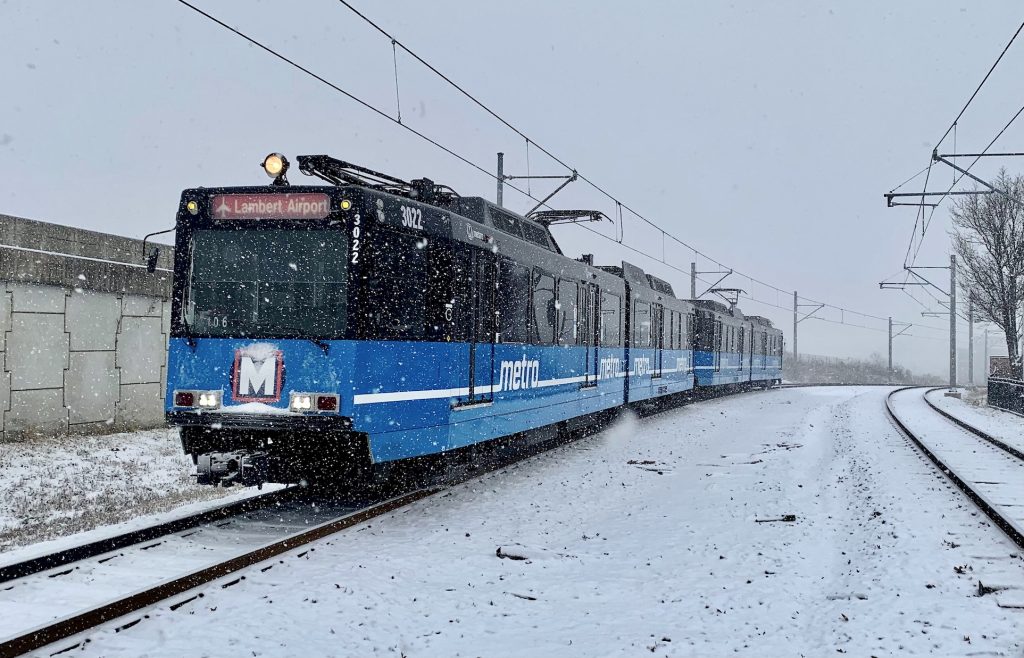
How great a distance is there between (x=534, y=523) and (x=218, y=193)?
14.0 feet

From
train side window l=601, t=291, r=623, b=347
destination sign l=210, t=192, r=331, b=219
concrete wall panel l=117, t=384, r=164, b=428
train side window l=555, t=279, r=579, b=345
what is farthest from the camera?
train side window l=601, t=291, r=623, b=347

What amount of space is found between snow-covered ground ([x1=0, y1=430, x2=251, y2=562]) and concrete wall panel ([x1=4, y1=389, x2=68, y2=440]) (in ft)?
0.77

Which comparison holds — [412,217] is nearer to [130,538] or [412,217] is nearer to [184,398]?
[184,398]

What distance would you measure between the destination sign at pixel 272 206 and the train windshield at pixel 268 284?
0.15 metres

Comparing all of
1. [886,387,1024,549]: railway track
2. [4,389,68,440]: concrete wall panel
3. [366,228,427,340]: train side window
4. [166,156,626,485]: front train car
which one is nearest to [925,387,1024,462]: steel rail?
[886,387,1024,549]: railway track

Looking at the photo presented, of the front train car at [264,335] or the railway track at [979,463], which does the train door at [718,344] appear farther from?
the front train car at [264,335]

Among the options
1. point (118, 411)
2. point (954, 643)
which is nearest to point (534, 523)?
point (954, 643)

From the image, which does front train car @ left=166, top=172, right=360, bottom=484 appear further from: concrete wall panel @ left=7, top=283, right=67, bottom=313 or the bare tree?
the bare tree

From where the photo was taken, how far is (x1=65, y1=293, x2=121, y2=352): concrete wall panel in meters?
13.1

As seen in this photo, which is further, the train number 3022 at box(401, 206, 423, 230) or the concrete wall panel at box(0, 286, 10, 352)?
the concrete wall panel at box(0, 286, 10, 352)

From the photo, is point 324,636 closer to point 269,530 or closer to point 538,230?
point 269,530

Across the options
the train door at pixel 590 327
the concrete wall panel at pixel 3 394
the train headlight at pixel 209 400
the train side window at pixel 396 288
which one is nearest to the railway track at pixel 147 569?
the train headlight at pixel 209 400

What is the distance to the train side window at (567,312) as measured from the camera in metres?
12.9

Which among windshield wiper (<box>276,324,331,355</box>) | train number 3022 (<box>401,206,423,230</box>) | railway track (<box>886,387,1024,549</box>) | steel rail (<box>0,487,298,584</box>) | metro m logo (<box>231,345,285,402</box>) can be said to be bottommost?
steel rail (<box>0,487,298,584</box>)
